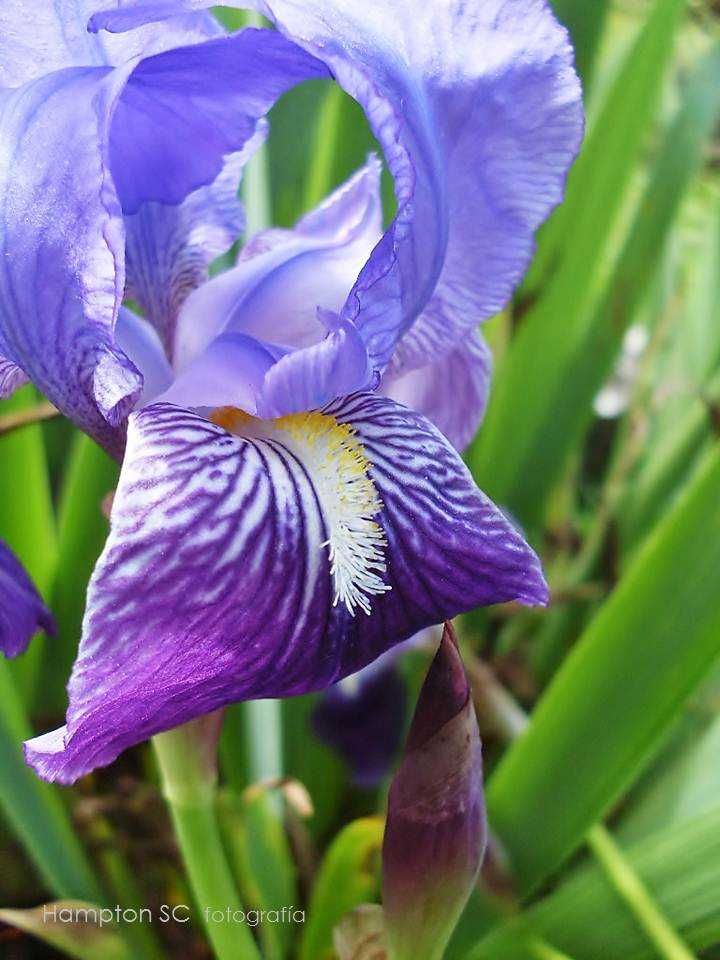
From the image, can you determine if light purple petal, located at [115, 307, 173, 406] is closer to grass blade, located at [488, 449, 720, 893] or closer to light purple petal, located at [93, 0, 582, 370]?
light purple petal, located at [93, 0, 582, 370]

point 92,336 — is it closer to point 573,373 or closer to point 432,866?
point 432,866

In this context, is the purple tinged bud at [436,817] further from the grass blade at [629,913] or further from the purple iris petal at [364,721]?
the purple iris petal at [364,721]

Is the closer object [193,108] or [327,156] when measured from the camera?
[193,108]

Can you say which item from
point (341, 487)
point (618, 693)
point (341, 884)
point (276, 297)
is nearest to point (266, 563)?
point (341, 487)

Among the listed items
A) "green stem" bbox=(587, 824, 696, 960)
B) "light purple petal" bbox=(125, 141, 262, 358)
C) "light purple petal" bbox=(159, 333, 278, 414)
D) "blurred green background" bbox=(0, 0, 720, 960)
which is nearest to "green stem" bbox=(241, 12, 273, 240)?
"blurred green background" bbox=(0, 0, 720, 960)

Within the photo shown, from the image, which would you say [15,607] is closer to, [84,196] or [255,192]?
[84,196]

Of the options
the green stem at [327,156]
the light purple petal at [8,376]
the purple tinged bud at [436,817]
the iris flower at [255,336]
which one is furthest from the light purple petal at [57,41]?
the green stem at [327,156]
